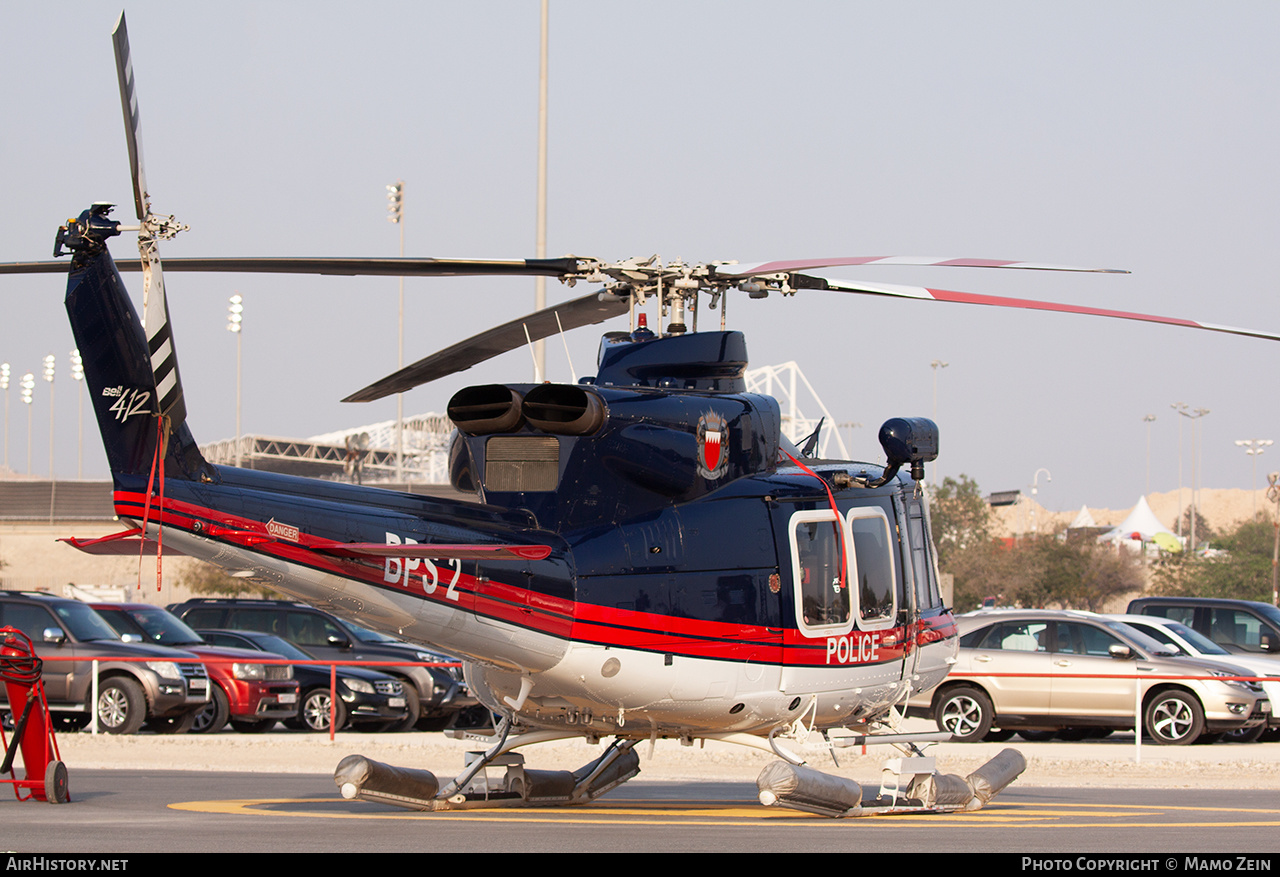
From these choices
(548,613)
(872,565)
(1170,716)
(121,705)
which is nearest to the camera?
(548,613)

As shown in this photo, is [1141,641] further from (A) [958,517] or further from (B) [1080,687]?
(A) [958,517]

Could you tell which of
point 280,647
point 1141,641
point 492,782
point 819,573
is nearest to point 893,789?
point 819,573

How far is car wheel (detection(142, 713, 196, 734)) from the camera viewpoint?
61.9ft

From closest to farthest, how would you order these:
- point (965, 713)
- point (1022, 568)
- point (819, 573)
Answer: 1. point (819, 573)
2. point (965, 713)
3. point (1022, 568)

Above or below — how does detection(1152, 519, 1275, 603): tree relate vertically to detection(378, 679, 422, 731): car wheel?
below

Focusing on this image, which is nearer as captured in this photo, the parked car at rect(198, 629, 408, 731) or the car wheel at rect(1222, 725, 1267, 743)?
the car wheel at rect(1222, 725, 1267, 743)

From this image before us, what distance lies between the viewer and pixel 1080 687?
1800cm

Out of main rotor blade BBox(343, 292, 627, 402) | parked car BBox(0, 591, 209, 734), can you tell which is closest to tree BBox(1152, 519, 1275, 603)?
parked car BBox(0, 591, 209, 734)

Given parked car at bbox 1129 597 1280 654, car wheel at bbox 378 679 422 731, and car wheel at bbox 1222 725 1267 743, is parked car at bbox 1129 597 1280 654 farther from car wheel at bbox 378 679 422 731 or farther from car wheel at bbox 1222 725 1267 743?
car wheel at bbox 378 679 422 731

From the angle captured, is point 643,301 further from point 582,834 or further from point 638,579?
point 582,834

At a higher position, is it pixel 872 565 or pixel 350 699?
pixel 872 565

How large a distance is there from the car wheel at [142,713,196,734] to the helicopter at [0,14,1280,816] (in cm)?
966

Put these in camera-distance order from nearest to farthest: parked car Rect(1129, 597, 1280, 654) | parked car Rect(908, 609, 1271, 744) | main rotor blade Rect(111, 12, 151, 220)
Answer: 1. main rotor blade Rect(111, 12, 151, 220)
2. parked car Rect(908, 609, 1271, 744)
3. parked car Rect(1129, 597, 1280, 654)

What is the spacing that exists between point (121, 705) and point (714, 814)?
421 inches
